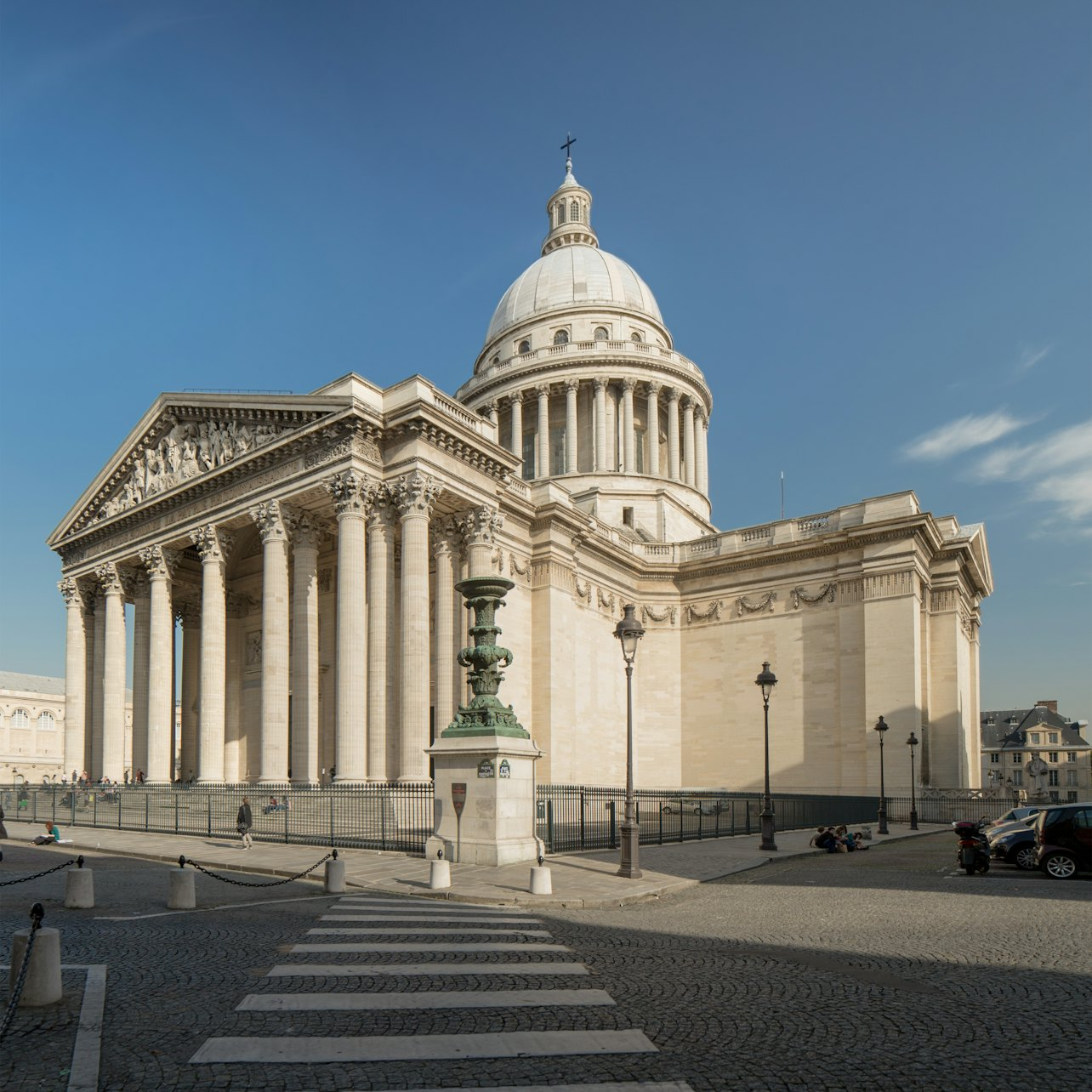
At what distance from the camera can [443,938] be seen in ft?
38.5

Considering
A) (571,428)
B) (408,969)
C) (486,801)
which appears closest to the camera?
(408,969)

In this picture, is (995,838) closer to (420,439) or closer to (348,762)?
(348,762)

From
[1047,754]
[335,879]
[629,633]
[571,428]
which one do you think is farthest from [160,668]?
[1047,754]

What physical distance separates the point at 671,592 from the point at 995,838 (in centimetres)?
3052

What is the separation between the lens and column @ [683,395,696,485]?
2606 inches

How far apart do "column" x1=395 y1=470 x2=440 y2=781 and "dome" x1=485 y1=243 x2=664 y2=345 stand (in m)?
38.9

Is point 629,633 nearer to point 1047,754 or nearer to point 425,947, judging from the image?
point 425,947

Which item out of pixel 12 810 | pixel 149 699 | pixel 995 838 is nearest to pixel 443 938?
pixel 995 838

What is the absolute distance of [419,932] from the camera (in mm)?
12117

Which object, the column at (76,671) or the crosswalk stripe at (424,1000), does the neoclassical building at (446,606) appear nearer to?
the column at (76,671)

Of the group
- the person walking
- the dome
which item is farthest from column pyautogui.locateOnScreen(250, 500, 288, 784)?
the dome

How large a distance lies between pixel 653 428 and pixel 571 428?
5.69 m

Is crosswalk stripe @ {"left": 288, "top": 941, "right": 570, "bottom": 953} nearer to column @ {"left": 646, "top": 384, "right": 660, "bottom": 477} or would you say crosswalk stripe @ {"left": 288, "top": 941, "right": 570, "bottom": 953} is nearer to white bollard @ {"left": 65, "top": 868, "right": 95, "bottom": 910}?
white bollard @ {"left": 65, "top": 868, "right": 95, "bottom": 910}

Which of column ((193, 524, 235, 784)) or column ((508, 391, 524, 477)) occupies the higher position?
column ((508, 391, 524, 477))
